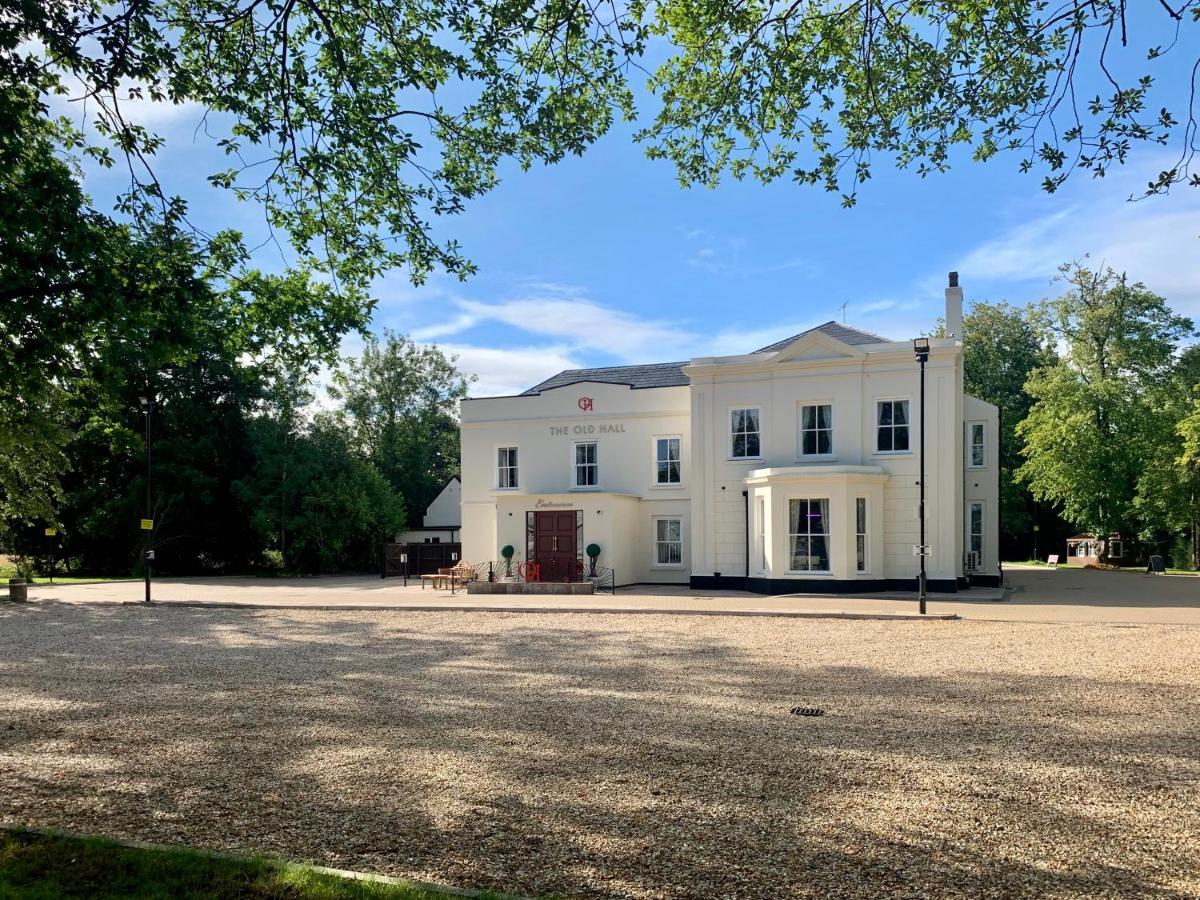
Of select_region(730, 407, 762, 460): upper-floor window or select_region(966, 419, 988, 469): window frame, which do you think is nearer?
select_region(730, 407, 762, 460): upper-floor window

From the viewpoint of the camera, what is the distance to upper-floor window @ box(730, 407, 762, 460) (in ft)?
90.2

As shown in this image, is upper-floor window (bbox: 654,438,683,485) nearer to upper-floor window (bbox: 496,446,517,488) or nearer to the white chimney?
upper-floor window (bbox: 496,446,517,488)

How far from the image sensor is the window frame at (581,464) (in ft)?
102

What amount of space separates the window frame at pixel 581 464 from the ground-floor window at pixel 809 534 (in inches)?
307

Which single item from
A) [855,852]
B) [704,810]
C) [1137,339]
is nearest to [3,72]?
[704,810]

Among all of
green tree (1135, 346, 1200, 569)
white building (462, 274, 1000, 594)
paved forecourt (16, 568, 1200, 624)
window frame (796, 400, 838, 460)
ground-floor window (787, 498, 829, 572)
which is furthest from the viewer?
green tree (1135, 346, 1200, 569)

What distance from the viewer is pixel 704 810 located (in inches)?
233

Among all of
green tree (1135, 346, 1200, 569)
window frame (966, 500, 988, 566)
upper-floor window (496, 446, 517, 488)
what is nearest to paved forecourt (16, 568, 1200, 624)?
window frame (966, 500, 988, 566)

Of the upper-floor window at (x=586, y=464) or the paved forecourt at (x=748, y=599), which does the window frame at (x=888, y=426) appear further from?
the upper-floor window at (x=586, y=464)

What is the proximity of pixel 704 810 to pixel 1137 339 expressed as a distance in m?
50.1

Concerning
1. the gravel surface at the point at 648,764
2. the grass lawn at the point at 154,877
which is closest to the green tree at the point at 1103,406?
the gravel surface at the point at 648,764

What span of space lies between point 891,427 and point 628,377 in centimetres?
1090

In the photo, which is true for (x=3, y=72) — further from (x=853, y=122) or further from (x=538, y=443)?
(x=538, y=443)

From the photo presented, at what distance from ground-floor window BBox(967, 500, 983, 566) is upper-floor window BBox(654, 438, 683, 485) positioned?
34.4ft
